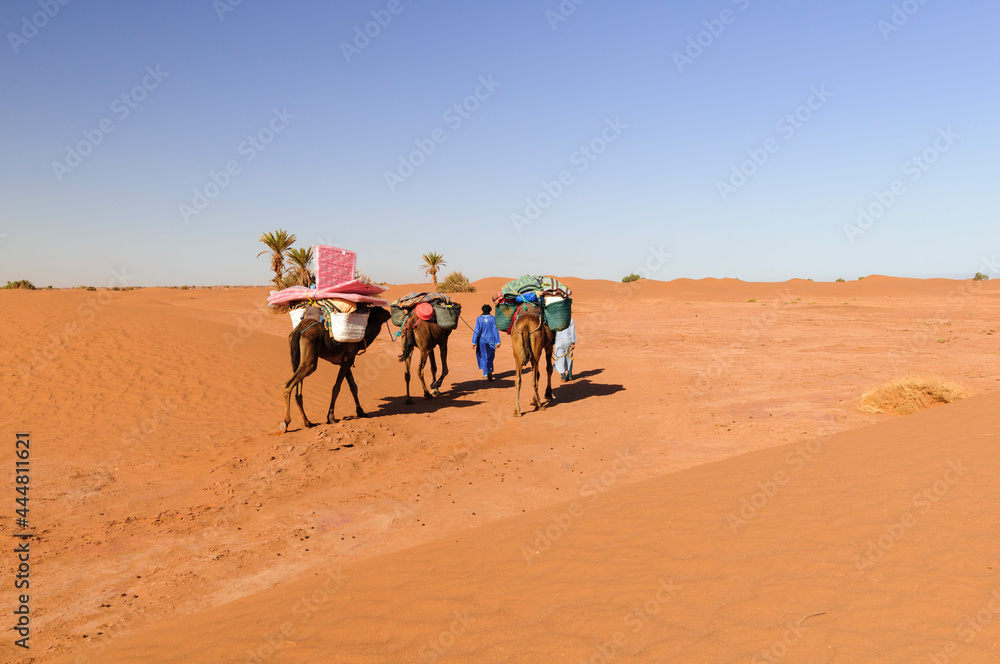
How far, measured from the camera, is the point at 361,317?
34.5ft

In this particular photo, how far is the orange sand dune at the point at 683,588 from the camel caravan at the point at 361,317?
5.53 meters

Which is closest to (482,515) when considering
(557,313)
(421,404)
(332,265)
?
Result: (332,265)

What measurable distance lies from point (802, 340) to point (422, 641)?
22.3 m

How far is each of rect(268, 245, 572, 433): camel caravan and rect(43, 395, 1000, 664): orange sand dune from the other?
18.1ft

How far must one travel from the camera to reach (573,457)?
9.09 m

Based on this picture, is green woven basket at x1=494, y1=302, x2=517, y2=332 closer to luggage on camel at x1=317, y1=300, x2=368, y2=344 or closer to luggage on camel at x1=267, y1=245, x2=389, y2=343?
luggage on camel at x1=267, y1=245, x2=389, y2=343

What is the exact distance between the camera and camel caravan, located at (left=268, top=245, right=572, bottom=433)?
33.6ft

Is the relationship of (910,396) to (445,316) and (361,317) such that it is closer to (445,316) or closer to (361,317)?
(445,316)

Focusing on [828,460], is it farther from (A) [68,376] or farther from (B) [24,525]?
(A) [68,376]

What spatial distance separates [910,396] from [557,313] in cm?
671

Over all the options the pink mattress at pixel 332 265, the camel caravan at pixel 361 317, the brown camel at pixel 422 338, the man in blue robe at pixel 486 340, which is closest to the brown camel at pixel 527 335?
the camel caravan at pixel 361 317

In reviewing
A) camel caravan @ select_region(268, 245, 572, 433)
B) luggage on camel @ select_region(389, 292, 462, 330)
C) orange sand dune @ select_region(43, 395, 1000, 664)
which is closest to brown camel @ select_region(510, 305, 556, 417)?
camel caravan @ select_region(268, 245, 572, 433)

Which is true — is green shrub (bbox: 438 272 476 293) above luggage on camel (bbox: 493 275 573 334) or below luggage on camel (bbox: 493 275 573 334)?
above

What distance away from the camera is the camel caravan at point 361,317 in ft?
33.6
